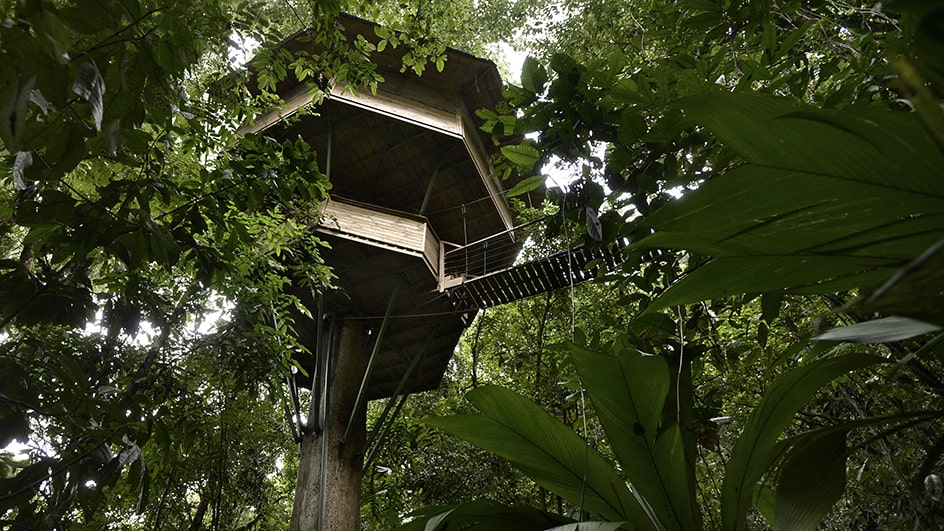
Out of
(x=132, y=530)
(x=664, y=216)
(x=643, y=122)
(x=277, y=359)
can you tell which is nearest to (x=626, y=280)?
(x=643, y=122)

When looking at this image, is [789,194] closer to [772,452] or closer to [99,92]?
[772,452]

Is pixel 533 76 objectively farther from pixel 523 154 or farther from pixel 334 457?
pixel 334 457

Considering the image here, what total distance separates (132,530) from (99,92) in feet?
25.2

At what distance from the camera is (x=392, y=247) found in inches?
270

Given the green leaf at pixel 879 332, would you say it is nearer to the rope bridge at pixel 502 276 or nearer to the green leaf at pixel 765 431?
the green leaf at pixel 765 431

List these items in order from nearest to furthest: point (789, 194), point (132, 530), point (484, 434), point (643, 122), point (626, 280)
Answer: point (789, 194), point (484, 434), point (643, 122), point (626, 280), point (132, 530)

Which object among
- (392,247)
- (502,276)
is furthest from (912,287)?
(392,247)

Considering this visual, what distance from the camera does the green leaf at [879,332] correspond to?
57cm

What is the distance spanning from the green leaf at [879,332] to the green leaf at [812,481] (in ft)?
1.02

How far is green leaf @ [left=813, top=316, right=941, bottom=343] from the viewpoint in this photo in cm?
57

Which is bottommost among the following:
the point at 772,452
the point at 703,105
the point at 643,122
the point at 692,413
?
the point at 772,452

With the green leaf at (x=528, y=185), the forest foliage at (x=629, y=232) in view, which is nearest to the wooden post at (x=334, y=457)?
the forest foliage at (x=629, y=232)

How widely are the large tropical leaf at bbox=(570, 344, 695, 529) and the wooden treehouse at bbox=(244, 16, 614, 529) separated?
16.1 ft

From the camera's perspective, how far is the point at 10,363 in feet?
6.69
